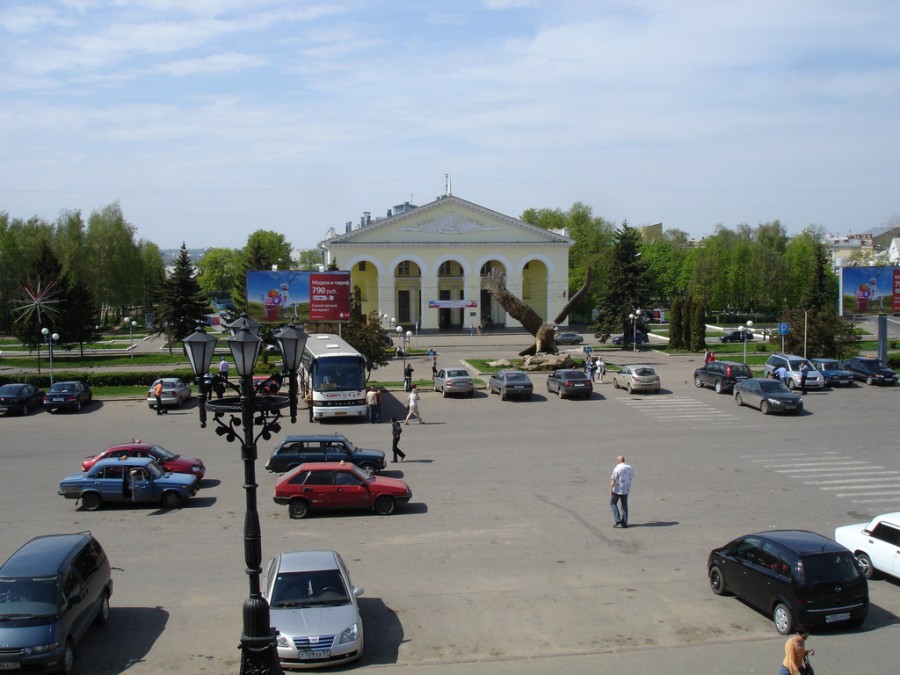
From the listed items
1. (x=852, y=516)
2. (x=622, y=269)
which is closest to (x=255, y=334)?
(x=852, y=516)

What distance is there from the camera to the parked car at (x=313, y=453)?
21.8 metres

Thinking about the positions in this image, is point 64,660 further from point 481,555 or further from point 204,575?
point 481,555

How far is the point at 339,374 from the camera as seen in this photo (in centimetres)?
3116

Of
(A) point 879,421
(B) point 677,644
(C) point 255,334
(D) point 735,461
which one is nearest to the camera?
(C) point 255,334

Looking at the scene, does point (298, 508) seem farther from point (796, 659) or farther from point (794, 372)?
point (794, 372)

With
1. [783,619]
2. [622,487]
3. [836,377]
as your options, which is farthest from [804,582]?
[836,377]

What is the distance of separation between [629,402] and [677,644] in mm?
24381

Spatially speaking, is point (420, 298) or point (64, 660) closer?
point (64, 660)

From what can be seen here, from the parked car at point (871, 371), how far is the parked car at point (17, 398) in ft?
122

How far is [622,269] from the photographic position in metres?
64.9

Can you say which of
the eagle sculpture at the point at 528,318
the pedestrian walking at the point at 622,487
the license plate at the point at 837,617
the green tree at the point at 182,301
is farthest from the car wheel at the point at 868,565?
the green tree at the point at 182,301

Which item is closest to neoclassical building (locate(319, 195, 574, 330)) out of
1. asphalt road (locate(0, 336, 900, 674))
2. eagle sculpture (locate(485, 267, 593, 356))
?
eagle sculpture (locate(485, 267, 593, 356))

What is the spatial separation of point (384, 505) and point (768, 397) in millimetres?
18970

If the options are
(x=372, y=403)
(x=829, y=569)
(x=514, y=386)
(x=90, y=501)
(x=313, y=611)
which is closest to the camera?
(x=313, y=611)
